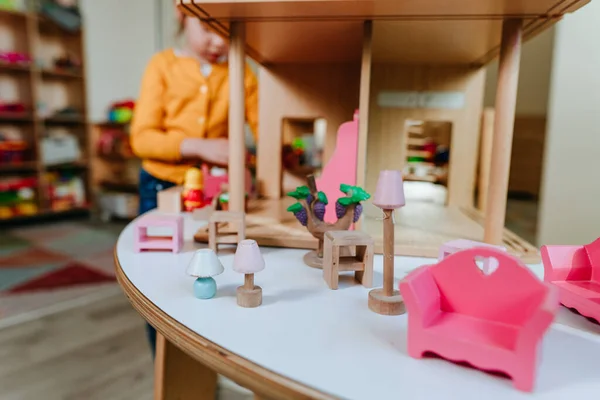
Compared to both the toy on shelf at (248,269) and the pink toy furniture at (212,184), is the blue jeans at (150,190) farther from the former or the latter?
the toy on shelf at (248,269)

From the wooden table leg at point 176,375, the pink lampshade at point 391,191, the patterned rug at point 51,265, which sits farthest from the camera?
the patterned rug at point 51,265

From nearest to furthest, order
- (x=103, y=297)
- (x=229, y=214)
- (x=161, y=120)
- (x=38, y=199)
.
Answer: (x=229, y=214), (x=161, y=120), (x=103, y=297), (x=38, y=199)

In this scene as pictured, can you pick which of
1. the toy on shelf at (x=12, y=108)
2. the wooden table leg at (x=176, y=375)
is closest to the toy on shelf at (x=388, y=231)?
the wooden table leg at (x=176, y=375)

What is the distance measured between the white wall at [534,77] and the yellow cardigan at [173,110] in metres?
0.63

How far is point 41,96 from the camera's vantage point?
3.45 m

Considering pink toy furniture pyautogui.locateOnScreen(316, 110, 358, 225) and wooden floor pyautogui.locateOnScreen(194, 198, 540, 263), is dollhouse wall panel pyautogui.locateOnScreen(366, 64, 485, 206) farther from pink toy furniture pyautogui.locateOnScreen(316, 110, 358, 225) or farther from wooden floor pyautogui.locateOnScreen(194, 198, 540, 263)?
pink toy furniture pyautogui.locateOnScreen(316, 110, 358, 225)

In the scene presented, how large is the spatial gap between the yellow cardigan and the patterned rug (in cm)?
106

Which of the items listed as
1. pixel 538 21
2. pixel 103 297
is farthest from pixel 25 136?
pixel 538 21

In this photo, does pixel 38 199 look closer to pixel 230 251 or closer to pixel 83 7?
pixel 83 7

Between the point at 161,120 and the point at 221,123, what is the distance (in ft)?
0.52

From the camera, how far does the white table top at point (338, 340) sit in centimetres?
35

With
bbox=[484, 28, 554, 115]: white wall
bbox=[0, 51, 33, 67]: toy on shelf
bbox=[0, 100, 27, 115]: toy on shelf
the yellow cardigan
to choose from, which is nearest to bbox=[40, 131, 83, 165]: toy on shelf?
bbox=[0, 100, 27, 115]: toy on shelf

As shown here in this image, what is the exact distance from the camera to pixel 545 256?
1.77 feet

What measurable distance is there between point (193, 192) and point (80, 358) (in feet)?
2.92
